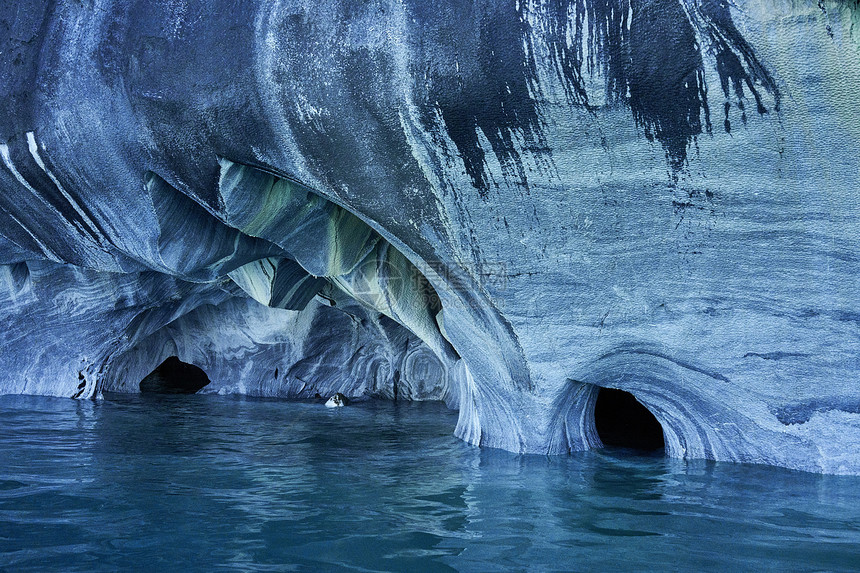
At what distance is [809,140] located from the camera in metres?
4.13

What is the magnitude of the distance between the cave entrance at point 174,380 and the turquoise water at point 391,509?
5.53 meters

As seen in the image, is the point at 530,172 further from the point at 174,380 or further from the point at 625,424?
the point at 174,380

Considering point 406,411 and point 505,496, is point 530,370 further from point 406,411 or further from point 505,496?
point 406,411

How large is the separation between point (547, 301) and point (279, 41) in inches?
95.6

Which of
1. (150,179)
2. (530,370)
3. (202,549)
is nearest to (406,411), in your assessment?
(530,370)

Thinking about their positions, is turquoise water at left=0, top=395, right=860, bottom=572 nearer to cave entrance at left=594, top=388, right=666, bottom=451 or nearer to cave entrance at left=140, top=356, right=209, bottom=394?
cave entrance at left=594, top=388, right=666, bottom=451

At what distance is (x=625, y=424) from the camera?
25.9ft

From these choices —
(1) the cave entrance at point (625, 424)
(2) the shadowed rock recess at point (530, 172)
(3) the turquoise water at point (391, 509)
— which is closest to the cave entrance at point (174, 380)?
(3) the turquoise water at point (391, 509)

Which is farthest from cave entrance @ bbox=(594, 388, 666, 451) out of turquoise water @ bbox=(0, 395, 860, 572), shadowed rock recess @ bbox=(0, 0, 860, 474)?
shadowed rock recess @ bbox=(0, 0, 860, 474)

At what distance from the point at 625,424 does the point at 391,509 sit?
4390 millimetres

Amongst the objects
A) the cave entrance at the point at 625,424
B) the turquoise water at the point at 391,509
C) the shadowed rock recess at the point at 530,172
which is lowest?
the turquoise water at the point at 391,509

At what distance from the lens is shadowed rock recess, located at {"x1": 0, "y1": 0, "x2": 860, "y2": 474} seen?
4145 mm

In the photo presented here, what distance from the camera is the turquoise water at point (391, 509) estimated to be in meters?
3.26

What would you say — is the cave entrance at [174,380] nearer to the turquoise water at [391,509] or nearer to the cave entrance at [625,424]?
the turquoise water at [391,509]
